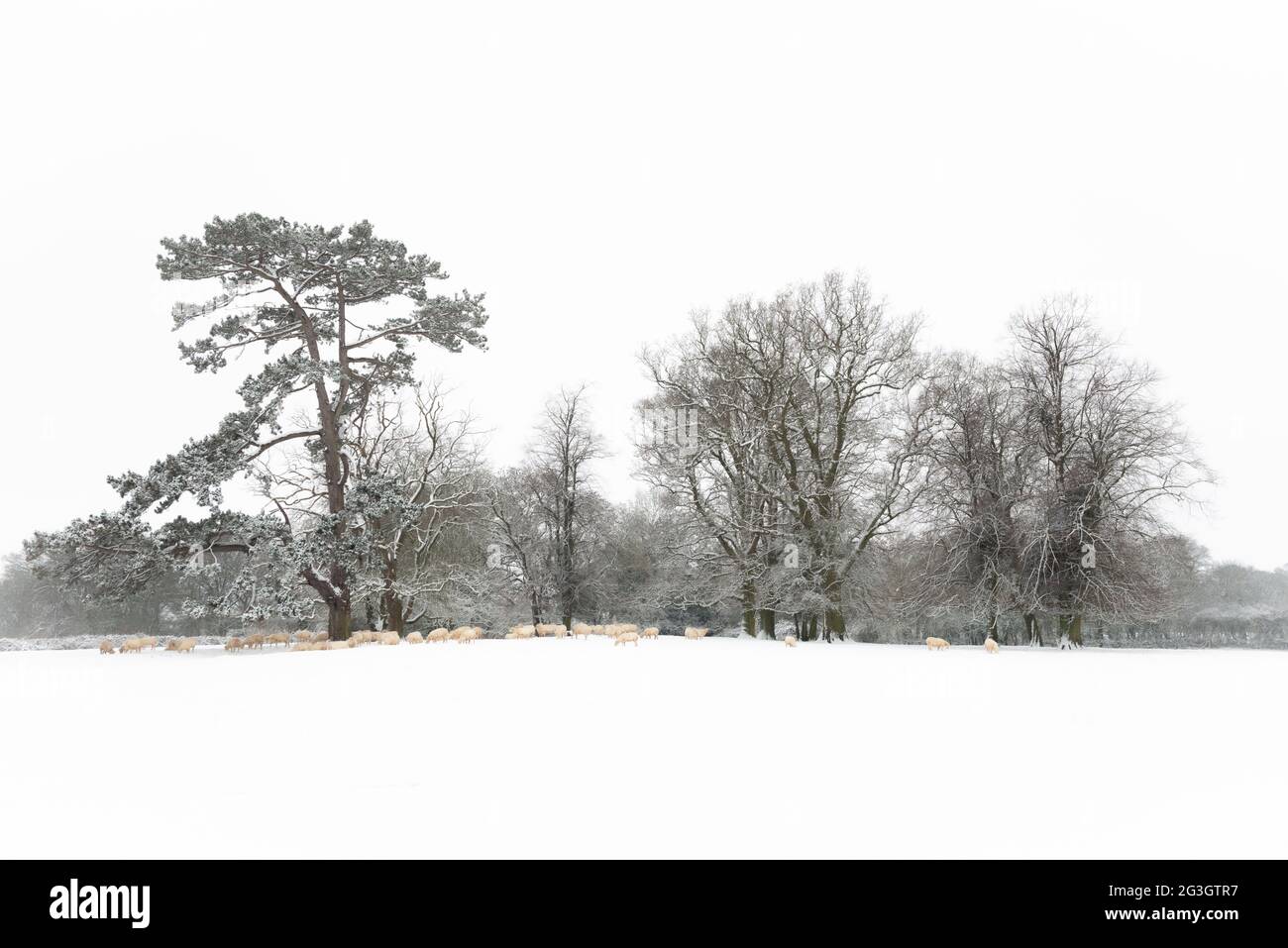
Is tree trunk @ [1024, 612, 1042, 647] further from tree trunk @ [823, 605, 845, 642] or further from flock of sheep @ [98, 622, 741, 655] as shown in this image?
flock of sheep @ [98, 622, 741, 655]

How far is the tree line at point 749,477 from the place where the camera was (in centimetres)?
1888

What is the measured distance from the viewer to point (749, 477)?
2806 centimetres

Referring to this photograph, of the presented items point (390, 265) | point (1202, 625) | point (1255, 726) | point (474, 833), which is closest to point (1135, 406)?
point (1255, 726)

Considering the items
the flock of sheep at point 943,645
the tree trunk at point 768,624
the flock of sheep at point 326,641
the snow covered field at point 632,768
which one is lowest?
the tree trunk at point 768,624

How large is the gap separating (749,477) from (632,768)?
22592 millimetres

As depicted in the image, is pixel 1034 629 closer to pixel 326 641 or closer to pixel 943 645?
pixel 943 645

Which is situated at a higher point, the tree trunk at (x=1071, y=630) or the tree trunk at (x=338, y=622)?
the tree trunk at (x=338, y=622)

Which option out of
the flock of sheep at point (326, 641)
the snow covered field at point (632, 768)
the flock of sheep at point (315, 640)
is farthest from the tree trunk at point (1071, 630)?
the snow covered field at point (632, 768)

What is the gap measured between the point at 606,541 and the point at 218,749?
3268 cm

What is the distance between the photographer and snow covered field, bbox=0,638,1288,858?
464 centimetres

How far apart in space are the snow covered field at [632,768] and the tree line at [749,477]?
8.65 meters

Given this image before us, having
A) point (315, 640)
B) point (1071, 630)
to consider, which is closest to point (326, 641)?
point (315, 640)

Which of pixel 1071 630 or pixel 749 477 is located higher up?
pixel 749 477

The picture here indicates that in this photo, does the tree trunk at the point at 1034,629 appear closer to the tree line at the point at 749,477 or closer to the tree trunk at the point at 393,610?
the tree line at the point at 749,477
